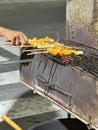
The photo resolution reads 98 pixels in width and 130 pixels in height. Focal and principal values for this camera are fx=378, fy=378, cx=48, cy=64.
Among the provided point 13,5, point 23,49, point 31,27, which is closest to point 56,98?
point 23,49

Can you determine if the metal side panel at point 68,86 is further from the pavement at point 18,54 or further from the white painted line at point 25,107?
the white painted line at point 25,107

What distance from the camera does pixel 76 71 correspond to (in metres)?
2.88

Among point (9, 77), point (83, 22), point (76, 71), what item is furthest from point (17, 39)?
point (9, 77)

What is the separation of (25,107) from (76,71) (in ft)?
6.71

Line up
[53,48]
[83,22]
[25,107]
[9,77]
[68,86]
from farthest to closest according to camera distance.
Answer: [9,77], [25,107], [83,22], [53,48], [68,86]

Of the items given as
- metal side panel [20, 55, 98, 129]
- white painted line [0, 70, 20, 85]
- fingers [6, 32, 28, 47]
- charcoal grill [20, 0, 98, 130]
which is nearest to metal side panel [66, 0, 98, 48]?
charcoal grill [20, 0, 98, 130]

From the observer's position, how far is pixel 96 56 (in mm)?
3268

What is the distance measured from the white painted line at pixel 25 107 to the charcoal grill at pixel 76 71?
1056mm

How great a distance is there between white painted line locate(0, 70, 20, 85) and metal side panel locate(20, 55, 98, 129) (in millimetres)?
2225

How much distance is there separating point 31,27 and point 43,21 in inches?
40.4

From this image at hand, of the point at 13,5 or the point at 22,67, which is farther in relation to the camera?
the point at 13,5

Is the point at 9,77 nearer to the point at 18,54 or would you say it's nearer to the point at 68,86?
the point at 18,54

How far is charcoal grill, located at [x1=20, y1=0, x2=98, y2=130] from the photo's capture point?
2.81 meters

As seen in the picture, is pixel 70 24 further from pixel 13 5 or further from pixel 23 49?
pixel 13 5
